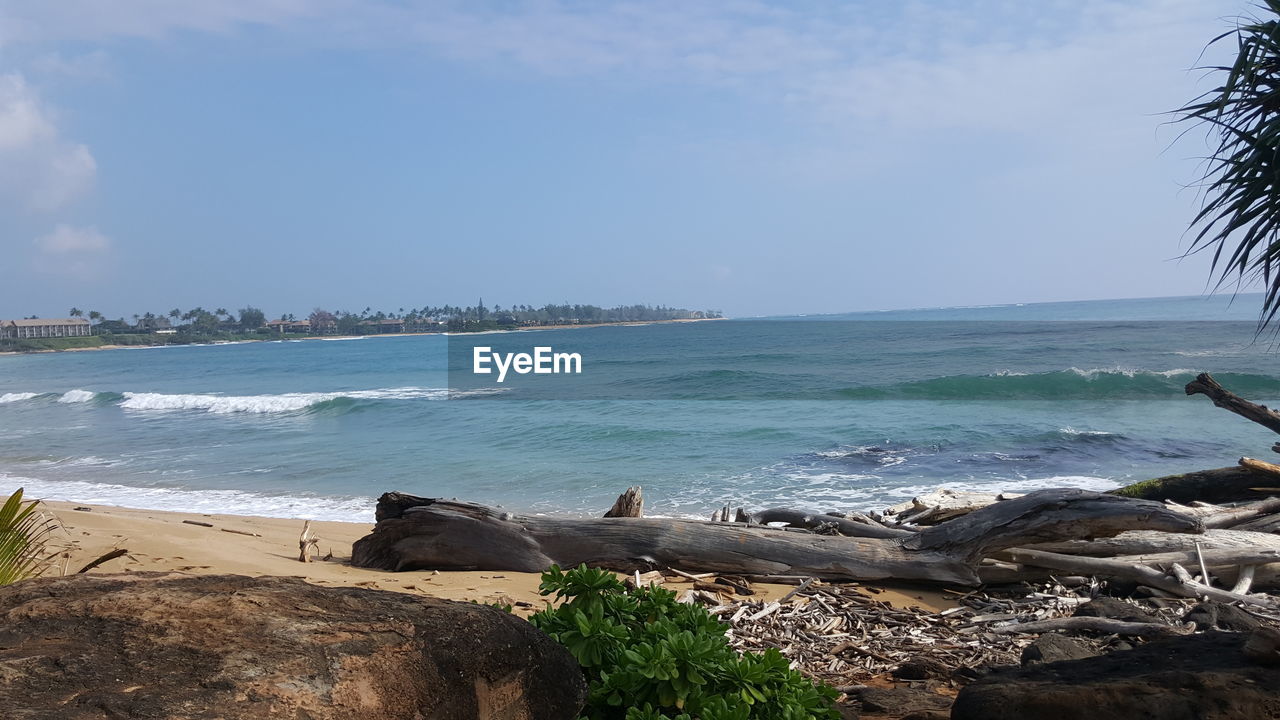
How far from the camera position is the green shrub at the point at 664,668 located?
2.53 m

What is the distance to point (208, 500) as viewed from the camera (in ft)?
43.7

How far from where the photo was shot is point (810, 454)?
16516 millimetres

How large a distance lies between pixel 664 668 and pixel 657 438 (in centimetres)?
1675

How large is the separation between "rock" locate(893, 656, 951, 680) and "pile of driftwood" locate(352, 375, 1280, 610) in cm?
166

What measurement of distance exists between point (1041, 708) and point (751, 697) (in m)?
1.11

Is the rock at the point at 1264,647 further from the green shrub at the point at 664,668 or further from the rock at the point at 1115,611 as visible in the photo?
the rock at the point at 1115,611

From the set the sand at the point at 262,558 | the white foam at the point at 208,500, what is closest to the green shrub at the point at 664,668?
the sand at the point at 262,558

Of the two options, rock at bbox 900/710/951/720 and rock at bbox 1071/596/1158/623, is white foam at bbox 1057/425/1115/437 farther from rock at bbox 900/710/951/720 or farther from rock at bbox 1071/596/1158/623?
rock at bbox 900/710/951/720

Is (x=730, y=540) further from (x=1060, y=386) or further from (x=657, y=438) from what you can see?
(x=1060, y=386)

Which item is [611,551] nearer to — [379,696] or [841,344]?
[379,696]

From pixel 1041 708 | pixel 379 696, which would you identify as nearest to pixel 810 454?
pixel 1041 708

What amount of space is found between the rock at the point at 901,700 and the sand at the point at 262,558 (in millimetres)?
1803

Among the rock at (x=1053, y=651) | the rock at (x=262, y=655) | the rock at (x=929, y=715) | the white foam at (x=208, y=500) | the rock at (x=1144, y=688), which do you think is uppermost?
the rock at (x=262, y=655)

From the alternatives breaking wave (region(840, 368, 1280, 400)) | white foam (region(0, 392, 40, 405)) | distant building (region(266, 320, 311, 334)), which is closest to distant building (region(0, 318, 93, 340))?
distant building (region(266, 320, 311, 334))
